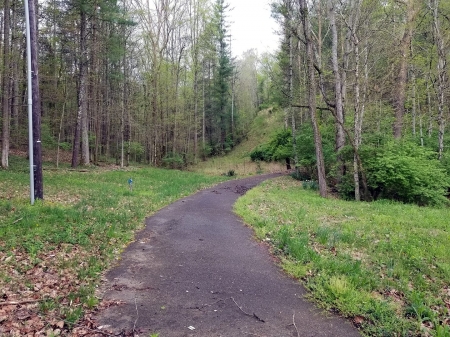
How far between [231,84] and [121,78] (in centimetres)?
2277

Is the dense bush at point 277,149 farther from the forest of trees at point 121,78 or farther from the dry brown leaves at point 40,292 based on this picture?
the dry brown leaves at point 40,292

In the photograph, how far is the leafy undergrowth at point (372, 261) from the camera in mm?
4031

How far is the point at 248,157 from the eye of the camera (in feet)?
115

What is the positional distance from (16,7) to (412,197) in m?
23.7

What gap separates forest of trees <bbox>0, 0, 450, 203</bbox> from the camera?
13836 mm

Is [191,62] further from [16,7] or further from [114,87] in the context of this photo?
[16,7]

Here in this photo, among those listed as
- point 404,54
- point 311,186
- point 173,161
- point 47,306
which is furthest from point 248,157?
point 47,306

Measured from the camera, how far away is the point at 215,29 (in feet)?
112

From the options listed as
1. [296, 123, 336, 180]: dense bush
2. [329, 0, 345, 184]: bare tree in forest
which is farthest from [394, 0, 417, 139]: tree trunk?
[296, 123, 336, 180]: dense bush

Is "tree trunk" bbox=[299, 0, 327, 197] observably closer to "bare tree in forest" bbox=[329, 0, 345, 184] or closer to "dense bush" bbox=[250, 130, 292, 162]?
"bare tree in forest" bbox=[329, 0, 345, 184]

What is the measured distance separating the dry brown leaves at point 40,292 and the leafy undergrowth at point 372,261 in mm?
3239

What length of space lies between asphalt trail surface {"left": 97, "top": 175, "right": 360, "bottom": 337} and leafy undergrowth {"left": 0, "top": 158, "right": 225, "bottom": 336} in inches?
13.7

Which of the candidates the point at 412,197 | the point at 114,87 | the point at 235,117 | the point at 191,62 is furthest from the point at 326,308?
the point at 235,117

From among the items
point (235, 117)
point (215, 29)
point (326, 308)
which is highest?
point (215, 29)
